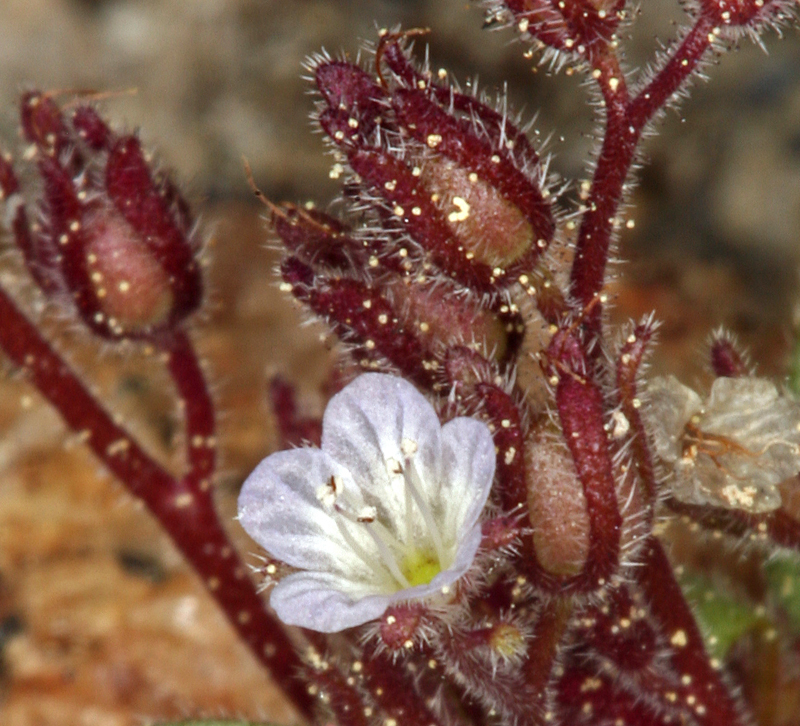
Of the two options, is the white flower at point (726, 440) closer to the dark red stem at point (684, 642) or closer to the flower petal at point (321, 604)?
the dark red stem at point (684, 642)

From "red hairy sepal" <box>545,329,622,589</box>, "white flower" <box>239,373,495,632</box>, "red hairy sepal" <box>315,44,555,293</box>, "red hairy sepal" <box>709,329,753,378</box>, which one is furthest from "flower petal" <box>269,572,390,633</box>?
"red hairy sepal" <box>709,329,753,378</box>

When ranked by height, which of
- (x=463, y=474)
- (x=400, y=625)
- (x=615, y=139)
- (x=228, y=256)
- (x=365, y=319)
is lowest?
(x=228, y=256)

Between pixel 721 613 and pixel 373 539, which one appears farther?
pixel 721 613

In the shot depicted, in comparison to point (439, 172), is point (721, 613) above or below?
below

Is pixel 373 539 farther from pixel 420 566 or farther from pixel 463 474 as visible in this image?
pixel 463 474

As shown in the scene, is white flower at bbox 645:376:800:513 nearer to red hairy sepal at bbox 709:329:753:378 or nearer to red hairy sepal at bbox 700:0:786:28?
red hairy sepal at bbox 709:329:753:378

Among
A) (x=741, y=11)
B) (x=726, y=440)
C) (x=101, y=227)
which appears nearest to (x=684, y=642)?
(x=726, y=440)

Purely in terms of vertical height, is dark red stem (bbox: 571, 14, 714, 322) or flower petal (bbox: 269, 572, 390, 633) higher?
dark red stem (bbox: 571, 14, 714, 322)

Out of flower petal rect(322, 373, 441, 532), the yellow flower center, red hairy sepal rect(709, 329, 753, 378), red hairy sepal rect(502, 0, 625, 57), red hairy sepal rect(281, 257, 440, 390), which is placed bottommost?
the yellow flower center
